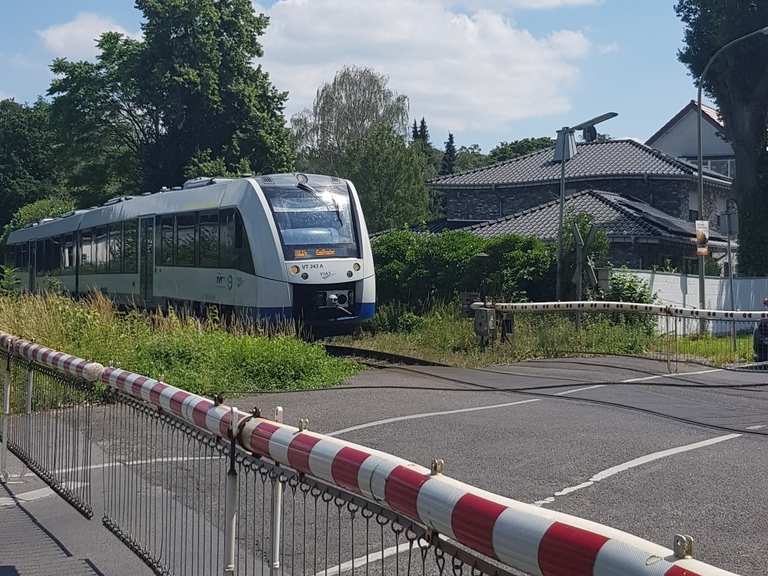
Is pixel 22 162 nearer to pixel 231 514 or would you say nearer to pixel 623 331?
pixel 623 331

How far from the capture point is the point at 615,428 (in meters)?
10.4

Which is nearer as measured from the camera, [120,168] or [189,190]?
[189,190]

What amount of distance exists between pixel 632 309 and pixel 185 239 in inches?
379

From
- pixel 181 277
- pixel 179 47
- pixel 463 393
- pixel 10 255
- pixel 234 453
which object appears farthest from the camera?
pixel 179 47

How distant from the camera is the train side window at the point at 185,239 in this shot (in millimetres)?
21656

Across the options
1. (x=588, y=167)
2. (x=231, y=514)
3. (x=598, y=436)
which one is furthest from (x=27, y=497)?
(x=588, y=167)

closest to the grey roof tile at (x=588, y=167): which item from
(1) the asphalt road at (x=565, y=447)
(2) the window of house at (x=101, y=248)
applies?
(2) the window of house at (x=101, y=248)

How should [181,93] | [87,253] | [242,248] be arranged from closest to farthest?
1. [242,248]
2. [87,253]
3. [181,93]

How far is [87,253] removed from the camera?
2906 centimetres

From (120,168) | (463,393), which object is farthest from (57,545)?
(120,168)

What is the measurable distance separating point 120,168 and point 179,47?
10.7 metres

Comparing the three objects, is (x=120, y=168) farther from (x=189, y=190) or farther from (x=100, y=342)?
(x=100, y=342)

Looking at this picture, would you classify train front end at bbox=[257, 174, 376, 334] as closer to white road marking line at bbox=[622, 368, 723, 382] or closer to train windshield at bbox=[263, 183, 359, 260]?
train windshield at bbox=[263, 183, 359, 260]

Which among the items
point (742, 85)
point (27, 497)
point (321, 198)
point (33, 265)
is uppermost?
point (742, 85)
